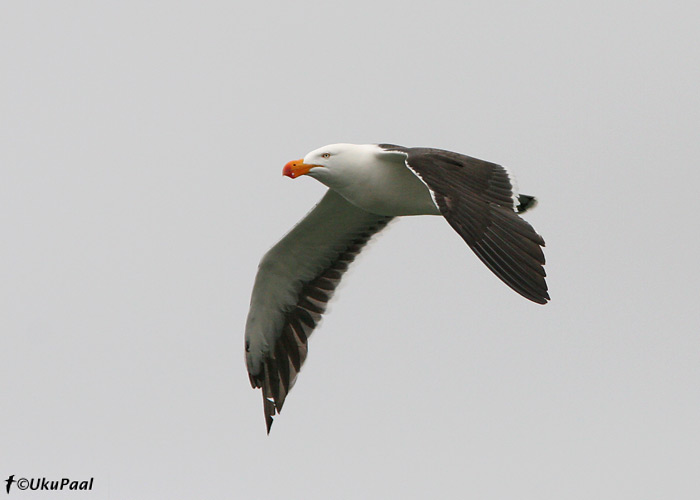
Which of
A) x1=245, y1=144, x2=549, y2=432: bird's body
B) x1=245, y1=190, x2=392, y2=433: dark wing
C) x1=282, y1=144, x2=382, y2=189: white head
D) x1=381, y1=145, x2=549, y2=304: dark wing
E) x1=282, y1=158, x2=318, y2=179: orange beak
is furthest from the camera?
x1=245, y1=190, x2=392, y2=433: dark wing

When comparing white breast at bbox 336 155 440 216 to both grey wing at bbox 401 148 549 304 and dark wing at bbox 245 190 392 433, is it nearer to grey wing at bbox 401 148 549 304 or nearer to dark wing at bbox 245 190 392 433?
grey wing at bbox 401 148 549 304

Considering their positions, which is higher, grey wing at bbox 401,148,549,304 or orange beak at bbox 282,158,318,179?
orange beak at bbox 282,158,318,179

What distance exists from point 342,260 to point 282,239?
1.07 m

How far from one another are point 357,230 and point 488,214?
4.27 meters

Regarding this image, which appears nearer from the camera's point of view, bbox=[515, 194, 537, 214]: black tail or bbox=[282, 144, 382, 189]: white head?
bbox=[282, 144, 382, 189]: white head

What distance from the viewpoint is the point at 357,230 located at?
55.6 feet

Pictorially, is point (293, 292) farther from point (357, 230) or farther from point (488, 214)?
point (488, 214)

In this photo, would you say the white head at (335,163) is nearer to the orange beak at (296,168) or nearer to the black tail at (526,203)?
the orange beak at (296,168)

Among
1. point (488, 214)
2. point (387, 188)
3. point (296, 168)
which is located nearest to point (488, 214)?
point (488, 214)

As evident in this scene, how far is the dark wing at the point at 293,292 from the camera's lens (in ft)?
55.0

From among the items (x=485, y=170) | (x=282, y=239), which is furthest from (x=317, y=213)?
(x=485, y=170)

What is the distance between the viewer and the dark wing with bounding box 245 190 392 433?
55.0 ft

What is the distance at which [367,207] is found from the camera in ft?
49.7

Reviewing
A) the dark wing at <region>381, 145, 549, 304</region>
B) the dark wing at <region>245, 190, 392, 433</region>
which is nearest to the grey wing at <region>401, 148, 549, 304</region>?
the dark wing at <region>381, 145, 549, 304</region>
